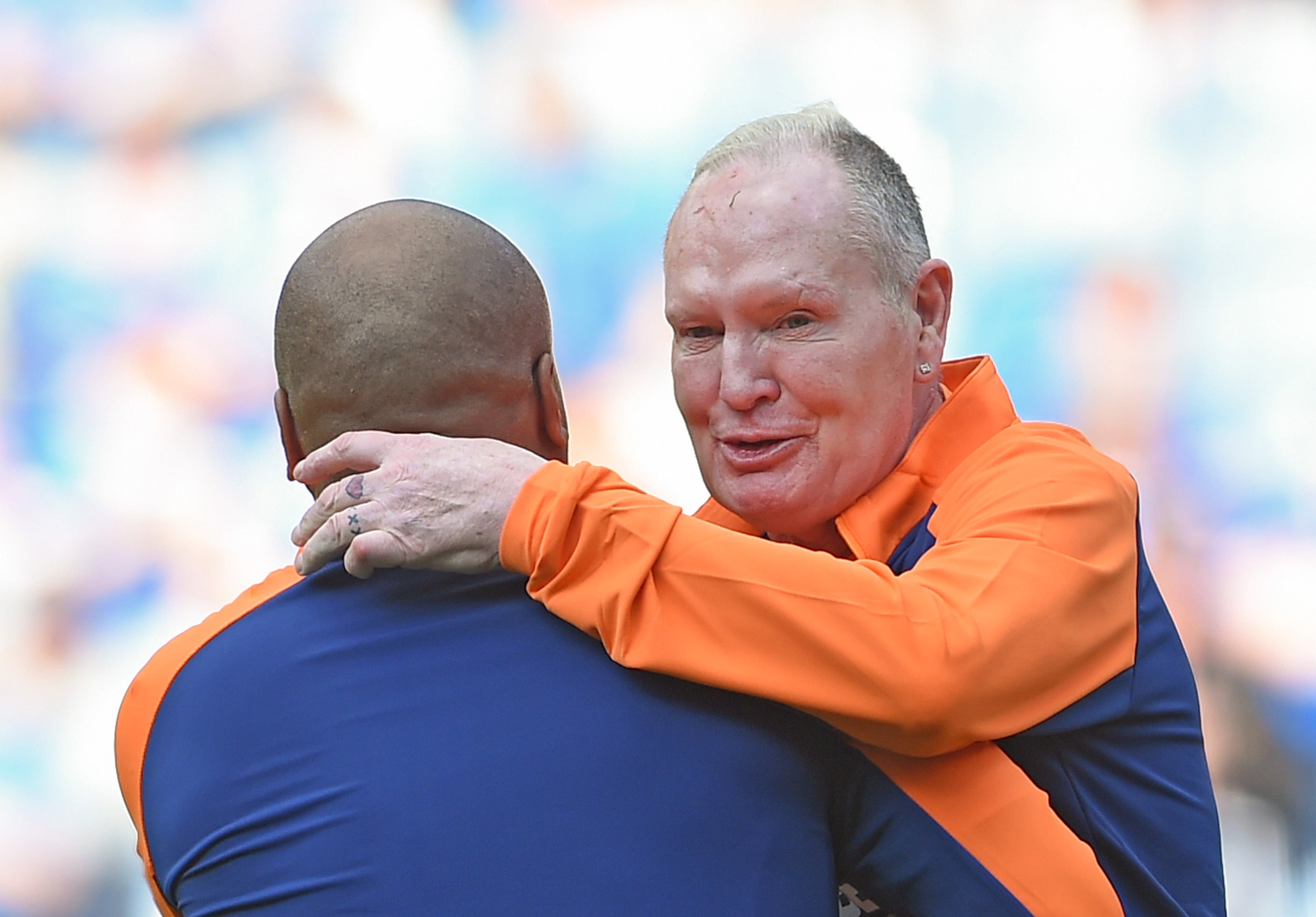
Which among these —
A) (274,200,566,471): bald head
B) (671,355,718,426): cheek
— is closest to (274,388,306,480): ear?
(274,200,566,471): bald head

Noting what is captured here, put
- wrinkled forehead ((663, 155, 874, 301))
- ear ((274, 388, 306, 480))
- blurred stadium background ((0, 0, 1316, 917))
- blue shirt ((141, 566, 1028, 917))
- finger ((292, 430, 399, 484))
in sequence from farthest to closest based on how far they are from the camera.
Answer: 1. blurred stadium background ((0, 0, 1316, 917))
2. wrinkled forehead ((663, 155, 874, 301))
3. ear ((274, 388, 306, 480))
4. finger ((292, 430, 399, 484))
5. blue shirt ((141, 566, 1028, 917))

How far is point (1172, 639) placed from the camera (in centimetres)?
160

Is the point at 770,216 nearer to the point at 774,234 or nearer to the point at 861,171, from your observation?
the point at 774,234

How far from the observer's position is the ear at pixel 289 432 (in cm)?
142

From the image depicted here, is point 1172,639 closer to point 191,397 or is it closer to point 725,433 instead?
point 725,433

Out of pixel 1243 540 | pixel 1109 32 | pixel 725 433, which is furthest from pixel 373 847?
pixel 1109 32

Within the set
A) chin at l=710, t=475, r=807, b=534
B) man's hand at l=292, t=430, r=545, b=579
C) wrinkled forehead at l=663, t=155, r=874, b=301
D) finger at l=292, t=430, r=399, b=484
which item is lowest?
chin at l=710, t=475, r=807, b=534

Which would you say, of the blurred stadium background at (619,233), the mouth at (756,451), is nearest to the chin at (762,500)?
the mouth at (756,451)

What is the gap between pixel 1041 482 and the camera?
1.44m

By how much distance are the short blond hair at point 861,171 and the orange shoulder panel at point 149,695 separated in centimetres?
74

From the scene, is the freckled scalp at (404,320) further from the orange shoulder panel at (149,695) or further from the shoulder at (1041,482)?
the shoulder at (1041,482)

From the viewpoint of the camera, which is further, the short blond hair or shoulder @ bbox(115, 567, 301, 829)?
the short blond hair

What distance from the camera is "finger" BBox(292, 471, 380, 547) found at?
1.25 meters

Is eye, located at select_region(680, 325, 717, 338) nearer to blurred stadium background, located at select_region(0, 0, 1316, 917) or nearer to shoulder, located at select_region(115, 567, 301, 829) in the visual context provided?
shoulder, located at select_region(115, 567, 301, 829)
